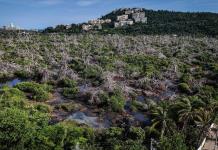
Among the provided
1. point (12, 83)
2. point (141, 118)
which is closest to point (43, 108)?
point (141, 118)

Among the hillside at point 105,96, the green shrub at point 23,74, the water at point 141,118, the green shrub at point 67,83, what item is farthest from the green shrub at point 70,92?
the water at point 141,118

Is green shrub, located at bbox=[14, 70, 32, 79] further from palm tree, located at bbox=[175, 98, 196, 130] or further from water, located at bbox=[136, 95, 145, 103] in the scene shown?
palm tree, located at bbox=[175, 98, 196, 130]

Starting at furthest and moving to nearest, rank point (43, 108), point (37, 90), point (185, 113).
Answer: point (37, 90) → point (43, 108) → point (185, 113)

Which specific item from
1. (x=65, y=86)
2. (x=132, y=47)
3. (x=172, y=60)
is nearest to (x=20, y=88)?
(x=65, y=86)

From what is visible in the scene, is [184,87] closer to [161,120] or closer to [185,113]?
[185,113]

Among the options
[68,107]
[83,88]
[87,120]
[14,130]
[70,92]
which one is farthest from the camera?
[83,88]

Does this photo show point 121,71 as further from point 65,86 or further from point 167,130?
point 167,130

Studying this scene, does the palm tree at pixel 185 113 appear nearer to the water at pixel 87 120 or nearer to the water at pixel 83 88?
the water at pixel 87 120

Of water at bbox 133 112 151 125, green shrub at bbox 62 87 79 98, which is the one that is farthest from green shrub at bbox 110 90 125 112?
green shrub at bbox 62 87 79 98
